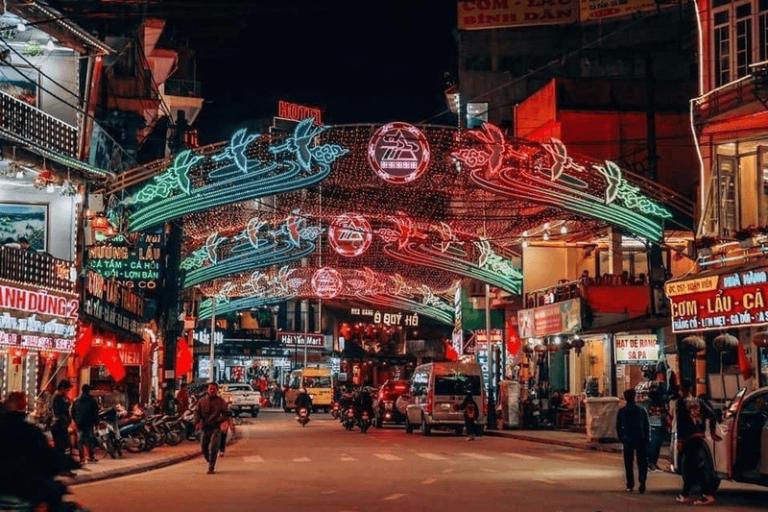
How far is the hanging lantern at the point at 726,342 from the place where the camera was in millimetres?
27641

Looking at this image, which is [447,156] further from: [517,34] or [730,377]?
[517,34]

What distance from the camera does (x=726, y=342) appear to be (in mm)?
27656

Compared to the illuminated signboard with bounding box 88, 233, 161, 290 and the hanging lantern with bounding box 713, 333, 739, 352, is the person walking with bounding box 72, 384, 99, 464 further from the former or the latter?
the hanging lantern with bounding box 713, 333, 739, 352

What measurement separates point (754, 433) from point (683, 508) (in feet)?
5.88

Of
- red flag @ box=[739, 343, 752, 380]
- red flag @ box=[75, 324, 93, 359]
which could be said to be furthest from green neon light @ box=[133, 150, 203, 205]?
red flag @ box=[739, 343, 752, 380]

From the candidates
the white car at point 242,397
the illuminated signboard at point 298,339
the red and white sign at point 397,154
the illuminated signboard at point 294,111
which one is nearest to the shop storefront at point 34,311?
the red and white sign at point 397,154

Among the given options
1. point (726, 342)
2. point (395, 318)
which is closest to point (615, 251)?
point (726, 342)

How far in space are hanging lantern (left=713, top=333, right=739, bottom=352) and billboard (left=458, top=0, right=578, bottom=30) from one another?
35755 mm


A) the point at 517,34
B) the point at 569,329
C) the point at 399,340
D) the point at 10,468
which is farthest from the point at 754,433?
the point at 399,340

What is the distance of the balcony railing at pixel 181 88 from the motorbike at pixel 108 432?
129ft

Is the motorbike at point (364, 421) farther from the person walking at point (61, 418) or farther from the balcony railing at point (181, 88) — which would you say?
the balcony railing at point (181, 88)

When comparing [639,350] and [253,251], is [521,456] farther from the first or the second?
[253,251]

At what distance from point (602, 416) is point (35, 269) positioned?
16.7 metres

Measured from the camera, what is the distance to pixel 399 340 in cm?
11912
